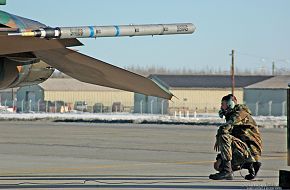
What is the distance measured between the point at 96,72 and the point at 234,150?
4398 mm

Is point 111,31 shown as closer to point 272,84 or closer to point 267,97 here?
point 267,97

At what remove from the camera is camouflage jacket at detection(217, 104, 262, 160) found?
602 inches

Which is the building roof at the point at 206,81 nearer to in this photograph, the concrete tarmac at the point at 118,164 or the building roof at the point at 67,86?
the building roof at the point at 67,86

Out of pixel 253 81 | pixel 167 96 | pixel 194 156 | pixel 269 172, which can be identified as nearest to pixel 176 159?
pixel 194 156

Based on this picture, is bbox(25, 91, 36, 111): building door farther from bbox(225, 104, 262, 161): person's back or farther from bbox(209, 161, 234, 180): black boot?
bbox(209, 161, 234, 180): black boot

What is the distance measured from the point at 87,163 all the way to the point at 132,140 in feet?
35.8

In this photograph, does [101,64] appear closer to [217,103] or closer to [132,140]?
[132,140]

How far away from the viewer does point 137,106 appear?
322ft

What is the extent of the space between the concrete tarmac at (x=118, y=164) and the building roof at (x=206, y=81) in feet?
232

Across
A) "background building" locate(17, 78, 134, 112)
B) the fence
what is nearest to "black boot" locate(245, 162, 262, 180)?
the fence

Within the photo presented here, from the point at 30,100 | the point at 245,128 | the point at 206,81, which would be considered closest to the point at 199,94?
the point at 206,81

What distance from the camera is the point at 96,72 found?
472 inches

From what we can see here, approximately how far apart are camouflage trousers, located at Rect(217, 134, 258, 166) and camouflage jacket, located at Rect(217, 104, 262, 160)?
0.34ft

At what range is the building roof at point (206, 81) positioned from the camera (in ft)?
330
